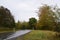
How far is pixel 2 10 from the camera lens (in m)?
82.6

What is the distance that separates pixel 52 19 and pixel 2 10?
2338 inches

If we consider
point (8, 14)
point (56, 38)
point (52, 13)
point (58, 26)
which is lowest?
point (56, 38)

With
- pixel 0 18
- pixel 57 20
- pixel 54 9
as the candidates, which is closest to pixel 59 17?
pixel 57 20

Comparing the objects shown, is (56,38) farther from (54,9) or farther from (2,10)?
(2,10)

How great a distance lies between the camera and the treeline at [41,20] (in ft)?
82.4

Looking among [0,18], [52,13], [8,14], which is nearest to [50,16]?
[52,13]

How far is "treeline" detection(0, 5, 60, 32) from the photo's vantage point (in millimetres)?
25119

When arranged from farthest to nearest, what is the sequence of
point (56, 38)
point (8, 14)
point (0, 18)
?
point (8, 14) < point (0, 18) < point (56, 38)

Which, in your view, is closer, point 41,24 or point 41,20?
point 41,20

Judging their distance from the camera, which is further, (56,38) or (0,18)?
(0,18)

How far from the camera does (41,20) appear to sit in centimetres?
4238

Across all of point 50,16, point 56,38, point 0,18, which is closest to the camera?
point 56,38

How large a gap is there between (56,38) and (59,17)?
8.89 ft

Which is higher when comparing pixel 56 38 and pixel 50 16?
pixel 50 16
